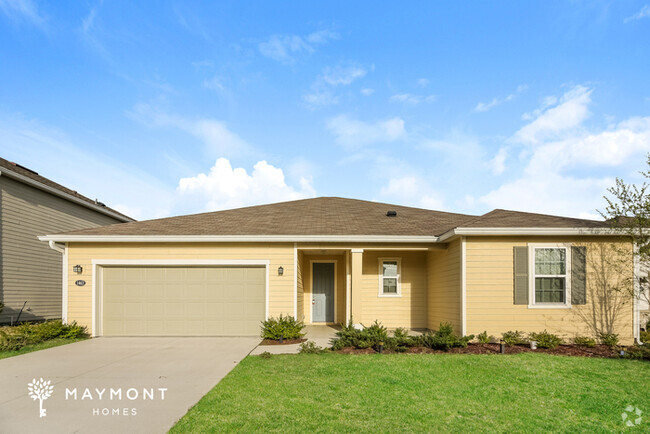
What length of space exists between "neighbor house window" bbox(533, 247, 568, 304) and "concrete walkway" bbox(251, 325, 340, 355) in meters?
5.16

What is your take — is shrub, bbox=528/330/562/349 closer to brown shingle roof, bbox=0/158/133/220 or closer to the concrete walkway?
the concrete walkway

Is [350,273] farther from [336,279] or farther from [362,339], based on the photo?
[362,339]

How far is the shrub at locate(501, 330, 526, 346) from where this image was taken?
29.9ft

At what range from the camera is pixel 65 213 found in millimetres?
15602

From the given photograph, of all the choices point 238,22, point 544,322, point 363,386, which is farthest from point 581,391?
point 238,22

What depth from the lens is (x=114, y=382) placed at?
5.95m

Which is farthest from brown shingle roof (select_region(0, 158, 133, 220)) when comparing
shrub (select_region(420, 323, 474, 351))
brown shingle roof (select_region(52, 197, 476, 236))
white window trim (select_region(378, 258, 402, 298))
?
shrub (select_region(420, 323, 474, 351))

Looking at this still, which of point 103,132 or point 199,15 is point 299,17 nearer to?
point 199,15

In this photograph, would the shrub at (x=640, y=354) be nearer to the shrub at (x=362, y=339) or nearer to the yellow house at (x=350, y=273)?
the yellow house at (x=350, y=273)

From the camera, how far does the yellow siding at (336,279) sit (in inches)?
530

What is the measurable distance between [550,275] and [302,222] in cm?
678

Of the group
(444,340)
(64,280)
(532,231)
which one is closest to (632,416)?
(444,340)

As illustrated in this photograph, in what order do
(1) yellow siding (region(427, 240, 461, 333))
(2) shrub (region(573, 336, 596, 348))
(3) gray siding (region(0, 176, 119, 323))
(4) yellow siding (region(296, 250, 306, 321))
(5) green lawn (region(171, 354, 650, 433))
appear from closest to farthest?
(5) green lawn (region(171, 354, 650, 433)) → (2) shrub (region(573, 336, 596, 348)) → (1) yellow siding (region(427, 240, 461, 333)) → (4) yellow siding (region(296, 250, 306, 321)) → (3) gray siding (region(0, 176, 119, 323))

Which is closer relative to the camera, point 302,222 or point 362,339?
point 362,339
